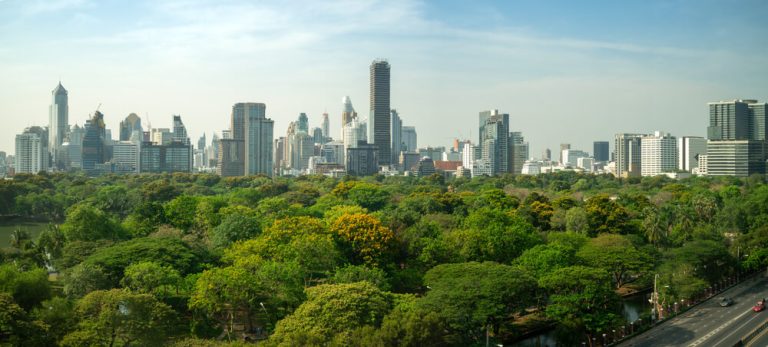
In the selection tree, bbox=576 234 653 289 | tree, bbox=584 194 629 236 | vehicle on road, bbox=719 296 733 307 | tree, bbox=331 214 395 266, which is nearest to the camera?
vehicle on road, bbox=719 296 733 307

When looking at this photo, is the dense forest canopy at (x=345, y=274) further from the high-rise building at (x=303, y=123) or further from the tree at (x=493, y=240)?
the high-rise building at (x=303, y=123)

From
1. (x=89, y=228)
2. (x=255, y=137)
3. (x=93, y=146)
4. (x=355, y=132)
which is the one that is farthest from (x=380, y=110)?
(x=89, y=228)

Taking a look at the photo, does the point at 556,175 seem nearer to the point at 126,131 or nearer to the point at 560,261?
the point at 560,261

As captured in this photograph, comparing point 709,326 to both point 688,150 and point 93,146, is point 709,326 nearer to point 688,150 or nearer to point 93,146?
point 688,150

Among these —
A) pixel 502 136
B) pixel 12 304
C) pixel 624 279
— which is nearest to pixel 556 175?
pixel 502 136

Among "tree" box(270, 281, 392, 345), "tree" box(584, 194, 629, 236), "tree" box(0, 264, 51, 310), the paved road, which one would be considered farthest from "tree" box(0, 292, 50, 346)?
"tree" box(584, 194, 629, 236)

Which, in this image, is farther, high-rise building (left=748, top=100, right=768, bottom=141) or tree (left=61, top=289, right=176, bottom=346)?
high-rise building (left=748, top=100, right=768, bottom=141)

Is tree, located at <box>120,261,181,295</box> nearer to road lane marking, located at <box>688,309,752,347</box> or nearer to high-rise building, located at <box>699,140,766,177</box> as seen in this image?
road lane marking, located at <box>688,309,752,347</box>

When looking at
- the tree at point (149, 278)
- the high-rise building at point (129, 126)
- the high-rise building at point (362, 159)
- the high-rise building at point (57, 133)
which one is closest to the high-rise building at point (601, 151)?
the high-rise building at point (362, 159)
